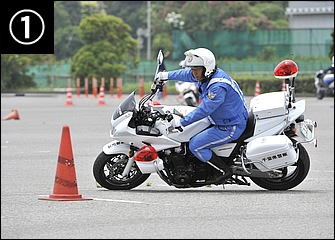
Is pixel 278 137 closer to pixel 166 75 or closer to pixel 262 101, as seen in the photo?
Answer: pixel 262 101

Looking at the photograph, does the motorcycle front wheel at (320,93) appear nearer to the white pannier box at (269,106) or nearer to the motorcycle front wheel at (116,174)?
the white pannier box at (269,106)

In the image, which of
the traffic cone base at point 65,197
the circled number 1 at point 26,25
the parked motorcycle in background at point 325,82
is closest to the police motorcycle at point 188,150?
the traffic cone base at point 65,197

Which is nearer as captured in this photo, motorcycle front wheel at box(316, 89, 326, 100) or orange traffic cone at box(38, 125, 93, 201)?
orange traffic cone at box(38, 125, 93, 201)

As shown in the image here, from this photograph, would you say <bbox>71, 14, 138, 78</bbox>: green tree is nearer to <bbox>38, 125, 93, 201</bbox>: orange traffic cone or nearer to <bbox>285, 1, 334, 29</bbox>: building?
<bbox>285, 1, 334, 29</bbox>: building

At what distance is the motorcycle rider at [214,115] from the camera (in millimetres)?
12102

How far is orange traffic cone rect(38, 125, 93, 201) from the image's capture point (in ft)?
37.0

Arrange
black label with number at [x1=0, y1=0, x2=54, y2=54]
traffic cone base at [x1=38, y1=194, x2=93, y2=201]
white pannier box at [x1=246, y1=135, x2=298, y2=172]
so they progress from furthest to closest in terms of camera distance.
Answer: black label with number at [x1=0, y1=0, x2=54, y2=54], white pannier box at [x1=246, y1=135, x2=298, y2=172], traffic cone base at [x1=38, y1=194, x2=93, y2=201]

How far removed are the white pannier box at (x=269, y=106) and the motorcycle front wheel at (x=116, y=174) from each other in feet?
4.69

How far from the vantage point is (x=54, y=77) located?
6316 cm

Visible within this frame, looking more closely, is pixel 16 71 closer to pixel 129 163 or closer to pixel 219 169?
pixel 129 163

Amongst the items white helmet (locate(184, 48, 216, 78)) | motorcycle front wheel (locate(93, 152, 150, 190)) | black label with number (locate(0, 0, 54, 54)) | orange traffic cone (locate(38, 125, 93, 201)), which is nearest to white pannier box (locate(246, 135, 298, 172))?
white helmet (locate(184, 48, 216, 78))

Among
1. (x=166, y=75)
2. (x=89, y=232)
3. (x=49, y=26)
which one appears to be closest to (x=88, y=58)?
(x=49, y=26)

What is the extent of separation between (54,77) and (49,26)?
10.3ft

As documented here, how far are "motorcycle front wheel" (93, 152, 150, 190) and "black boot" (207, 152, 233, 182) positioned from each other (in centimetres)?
74
